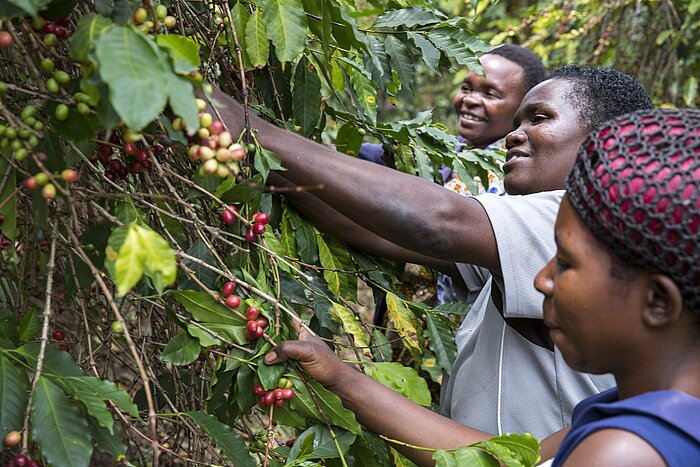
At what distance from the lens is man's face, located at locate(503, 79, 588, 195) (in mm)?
2076

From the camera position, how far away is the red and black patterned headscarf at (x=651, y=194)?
3.43ft

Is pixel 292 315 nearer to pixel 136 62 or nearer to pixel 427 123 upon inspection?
pixel 136 62

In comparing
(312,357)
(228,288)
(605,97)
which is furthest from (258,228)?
(605,97)

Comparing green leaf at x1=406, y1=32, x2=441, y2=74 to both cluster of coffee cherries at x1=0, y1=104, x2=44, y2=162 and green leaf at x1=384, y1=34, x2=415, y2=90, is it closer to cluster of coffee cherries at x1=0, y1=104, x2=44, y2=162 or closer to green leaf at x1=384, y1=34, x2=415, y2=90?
green leaf at x1=384, y1=34, x2=415, y2=90

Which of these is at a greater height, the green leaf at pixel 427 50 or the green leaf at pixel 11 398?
the green leaf at pixel 427 50

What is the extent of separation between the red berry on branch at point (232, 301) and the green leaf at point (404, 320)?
0.62 m

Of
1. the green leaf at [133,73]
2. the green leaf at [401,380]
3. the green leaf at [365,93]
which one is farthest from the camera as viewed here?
the green leaf at [365,93]

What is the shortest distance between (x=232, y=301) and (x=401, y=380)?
536 mm

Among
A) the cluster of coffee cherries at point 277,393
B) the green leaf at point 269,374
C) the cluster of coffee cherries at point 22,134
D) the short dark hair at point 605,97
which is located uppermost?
the cluster of coffee cherries at point 22,134

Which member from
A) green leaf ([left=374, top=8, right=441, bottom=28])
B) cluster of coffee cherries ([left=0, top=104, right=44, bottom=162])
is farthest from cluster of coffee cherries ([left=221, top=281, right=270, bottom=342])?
green leaf ([left=374, top=8, right=441, bottom=28])

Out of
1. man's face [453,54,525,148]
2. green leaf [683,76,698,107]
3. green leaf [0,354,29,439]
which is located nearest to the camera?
green leaf [0,354,29,439]

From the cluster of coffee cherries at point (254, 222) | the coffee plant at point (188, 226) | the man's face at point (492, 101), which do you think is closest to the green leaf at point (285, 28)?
the coffee plant at point (188, 226)

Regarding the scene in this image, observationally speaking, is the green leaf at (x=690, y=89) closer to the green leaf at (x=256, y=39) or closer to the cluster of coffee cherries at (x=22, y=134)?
the green leaf at (x=256, y=39)

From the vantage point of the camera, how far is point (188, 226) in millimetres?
1775
